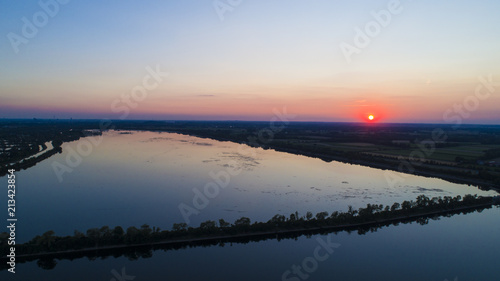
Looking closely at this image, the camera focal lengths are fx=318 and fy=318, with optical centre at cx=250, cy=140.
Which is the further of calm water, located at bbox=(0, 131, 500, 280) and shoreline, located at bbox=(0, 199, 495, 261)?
shoreline, located at bbox=(0, 199, 495, 261)

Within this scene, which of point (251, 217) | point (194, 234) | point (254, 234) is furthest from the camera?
point (251, 217)

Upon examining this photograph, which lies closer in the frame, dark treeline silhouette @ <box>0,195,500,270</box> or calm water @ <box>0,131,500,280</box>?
calm water @ <box>0,131,500,280</box>

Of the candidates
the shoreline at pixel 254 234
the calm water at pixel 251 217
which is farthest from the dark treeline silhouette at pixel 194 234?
the calm water at pixel 251 217

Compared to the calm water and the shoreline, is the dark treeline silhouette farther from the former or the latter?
the calm water

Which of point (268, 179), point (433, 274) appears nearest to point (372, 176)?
point (268, 179)

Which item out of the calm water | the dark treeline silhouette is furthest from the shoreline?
the calm water

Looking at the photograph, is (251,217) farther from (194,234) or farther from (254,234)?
(194,234)

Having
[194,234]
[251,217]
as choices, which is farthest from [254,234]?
[194,234]

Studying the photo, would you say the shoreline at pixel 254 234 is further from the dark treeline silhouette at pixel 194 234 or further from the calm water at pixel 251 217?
the calm water at pixel 251 217
